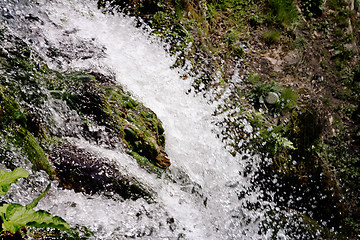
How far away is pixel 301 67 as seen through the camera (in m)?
5.67

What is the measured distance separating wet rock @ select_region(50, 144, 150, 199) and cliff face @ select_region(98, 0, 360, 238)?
2.03m

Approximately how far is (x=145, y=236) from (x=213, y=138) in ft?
6.50

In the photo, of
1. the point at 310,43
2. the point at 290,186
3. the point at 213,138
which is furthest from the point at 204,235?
the point at 310,43

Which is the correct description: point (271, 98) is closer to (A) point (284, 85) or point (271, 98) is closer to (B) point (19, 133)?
(A) point (284, 85)

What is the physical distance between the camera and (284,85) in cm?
533

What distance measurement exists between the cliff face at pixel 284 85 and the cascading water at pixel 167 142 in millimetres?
338

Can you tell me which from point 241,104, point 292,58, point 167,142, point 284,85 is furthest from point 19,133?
point 292,58

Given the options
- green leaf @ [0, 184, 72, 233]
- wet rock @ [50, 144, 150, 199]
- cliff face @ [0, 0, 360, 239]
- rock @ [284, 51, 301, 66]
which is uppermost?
rock @ [284, 51, 301, 66]

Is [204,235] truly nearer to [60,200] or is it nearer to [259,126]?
[60,200]

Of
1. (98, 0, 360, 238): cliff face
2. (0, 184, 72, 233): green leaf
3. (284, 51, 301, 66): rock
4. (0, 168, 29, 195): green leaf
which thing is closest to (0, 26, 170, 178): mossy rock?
(0, 168, 29, 195): green leaf

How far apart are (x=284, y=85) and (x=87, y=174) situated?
13.1ft

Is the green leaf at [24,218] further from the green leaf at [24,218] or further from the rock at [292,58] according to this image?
the rock at [292,58]

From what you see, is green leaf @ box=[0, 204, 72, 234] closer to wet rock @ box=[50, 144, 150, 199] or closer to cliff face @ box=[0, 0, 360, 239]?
cliff face @ box=[0, 0, 360, 239]

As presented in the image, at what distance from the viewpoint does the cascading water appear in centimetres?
278
